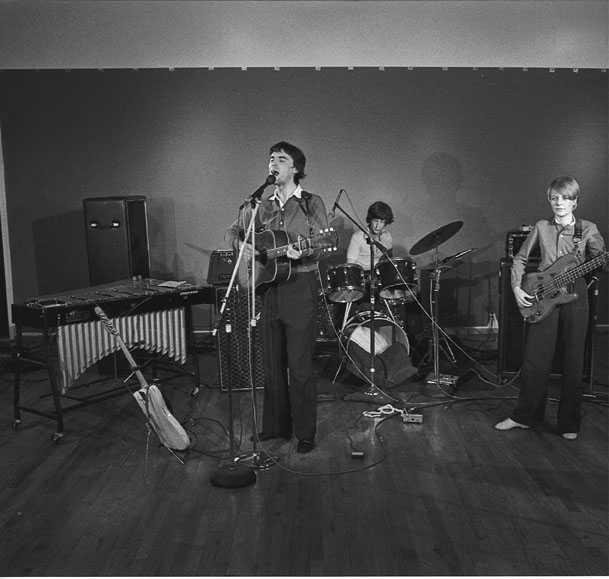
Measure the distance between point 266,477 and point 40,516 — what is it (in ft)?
4.12

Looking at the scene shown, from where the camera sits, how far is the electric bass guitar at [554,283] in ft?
15.5

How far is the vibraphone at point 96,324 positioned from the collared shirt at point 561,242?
8.27 ft

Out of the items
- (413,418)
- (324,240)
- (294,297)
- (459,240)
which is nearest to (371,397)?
(413,418)

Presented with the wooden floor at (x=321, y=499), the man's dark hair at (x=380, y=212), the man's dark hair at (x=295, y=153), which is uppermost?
the man's dark hair at (x=295, y=153)

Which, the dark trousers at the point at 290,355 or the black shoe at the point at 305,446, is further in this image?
the black shoe at the point at 305,446

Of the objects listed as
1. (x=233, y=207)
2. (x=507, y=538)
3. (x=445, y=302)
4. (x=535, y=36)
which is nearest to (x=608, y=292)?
(x=445, y=302)

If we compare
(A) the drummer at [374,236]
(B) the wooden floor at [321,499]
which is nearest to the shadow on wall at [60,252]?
(B) the wooden floor at [321,499]

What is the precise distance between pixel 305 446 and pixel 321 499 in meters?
0.72

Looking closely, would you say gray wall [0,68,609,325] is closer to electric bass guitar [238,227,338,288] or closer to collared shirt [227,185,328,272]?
collared shirt [227,185,328,272]

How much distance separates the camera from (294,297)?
461cm

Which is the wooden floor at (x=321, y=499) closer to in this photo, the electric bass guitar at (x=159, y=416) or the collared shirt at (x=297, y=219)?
the electric bass guitar at (x=159, y=416)

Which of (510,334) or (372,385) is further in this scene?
(510,334)

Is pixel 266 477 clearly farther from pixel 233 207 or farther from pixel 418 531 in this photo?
pixel 233 207

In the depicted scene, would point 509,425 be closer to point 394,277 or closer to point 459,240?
point 394,277
